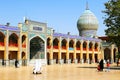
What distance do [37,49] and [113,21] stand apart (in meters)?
24.4

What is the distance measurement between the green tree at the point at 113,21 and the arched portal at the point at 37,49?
22.5m

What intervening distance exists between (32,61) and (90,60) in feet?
80.9

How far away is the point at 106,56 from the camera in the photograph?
85.8 meters

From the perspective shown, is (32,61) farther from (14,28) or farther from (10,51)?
(14,28)

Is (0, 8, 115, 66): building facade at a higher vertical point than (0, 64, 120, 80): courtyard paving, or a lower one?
higher

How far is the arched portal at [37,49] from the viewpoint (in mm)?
59438

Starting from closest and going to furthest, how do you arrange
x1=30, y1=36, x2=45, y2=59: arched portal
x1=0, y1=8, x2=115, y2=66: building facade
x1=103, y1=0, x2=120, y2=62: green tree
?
x1=103, y1=0, x2=120, y2=62: green tree → x1=0, y1=8, x2=115, y2=66: building facade → x1=30, y1=36, x2=45, y2=59: arched portal

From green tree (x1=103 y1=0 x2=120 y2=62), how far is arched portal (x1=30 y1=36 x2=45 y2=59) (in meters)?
22.5

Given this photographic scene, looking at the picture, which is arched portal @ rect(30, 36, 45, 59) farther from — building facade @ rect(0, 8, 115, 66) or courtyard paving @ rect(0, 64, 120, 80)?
courtyard paving @ rect(0, 64, 120, 80)

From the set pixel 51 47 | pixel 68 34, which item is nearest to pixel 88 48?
pixel 68 34

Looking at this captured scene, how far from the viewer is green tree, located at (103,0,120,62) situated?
38.6 metres

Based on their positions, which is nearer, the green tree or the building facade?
the green tree

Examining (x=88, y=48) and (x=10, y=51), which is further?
(x=88, y=48)

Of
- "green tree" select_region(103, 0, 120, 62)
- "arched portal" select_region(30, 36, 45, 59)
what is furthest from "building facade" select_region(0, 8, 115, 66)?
"green tree" select_region(103, 0, 120, 62)
